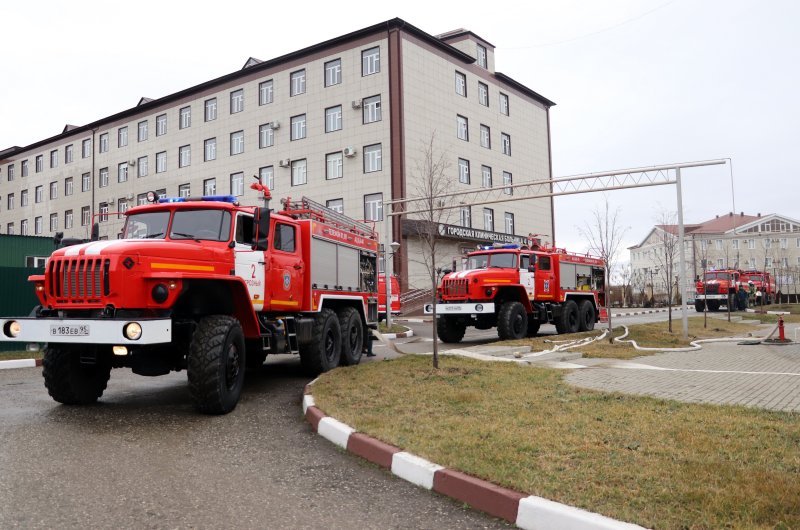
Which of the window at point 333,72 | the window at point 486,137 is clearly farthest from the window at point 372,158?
the window at point 486,137

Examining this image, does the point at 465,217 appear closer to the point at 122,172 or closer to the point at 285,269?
the point at 122,172

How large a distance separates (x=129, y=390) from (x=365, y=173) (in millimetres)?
26161

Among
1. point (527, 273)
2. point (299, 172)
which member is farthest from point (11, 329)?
point (299, 172)

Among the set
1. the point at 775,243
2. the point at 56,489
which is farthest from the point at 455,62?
the point at 775,243

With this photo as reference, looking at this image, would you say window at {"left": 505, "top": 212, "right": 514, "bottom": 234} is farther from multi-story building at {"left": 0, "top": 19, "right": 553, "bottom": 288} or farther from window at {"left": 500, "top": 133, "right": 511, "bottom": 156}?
window at {"left": 500, "top": 133, "right": 511, "bottom": 156}

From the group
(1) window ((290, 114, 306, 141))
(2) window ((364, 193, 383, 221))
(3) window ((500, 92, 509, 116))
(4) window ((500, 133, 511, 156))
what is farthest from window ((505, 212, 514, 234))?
(1) window ((290, 114, 306, 141))

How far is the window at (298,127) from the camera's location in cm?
3656

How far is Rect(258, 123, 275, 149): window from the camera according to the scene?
125 ft

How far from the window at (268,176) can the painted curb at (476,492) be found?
3346cm

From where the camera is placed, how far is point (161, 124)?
146ft

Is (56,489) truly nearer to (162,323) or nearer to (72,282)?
(162,323)

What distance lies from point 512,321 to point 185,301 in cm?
1024

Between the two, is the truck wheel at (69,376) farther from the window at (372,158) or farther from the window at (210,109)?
the window at (210,109)

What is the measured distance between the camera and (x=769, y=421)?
5586 millimetres
